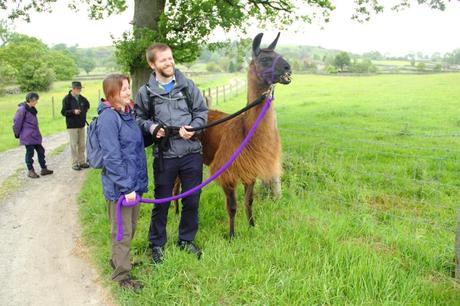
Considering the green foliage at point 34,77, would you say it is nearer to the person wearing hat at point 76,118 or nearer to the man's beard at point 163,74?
the person wearing hat at point 76,118

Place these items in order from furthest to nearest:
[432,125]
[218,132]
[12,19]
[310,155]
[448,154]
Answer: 1. [432,125]
2. [12,19]
3. [448,154]
4. [310,155]
5. [218,132]

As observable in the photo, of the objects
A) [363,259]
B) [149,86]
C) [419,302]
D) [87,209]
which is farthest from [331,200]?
[87,209]

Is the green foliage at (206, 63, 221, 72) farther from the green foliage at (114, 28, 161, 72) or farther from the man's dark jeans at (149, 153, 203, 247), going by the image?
the man's dark jeans at (149, 153, 203, 247)

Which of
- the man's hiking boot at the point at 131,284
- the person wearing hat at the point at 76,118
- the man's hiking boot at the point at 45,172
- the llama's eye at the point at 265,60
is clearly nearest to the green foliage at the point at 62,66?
the person wearing hat at the point at 76,118

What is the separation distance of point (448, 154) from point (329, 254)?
18.0 feet

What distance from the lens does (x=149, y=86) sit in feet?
11.4

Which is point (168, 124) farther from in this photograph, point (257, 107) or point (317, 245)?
point (317, 245)

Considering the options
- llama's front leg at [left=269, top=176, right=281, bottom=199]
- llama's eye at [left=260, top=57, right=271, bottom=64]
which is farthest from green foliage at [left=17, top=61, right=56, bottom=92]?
llama's eye at [left=260, top=57, right=271, bottom=64]

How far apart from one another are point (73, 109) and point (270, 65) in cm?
569

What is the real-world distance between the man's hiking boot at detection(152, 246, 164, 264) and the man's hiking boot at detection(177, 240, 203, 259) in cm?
21

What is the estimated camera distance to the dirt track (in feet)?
11.4

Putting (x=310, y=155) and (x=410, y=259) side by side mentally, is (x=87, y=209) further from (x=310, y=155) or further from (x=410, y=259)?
(x=410, y=259)

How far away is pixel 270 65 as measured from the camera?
3656 mm


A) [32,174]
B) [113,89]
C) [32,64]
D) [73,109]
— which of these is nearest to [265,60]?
[113,89]
